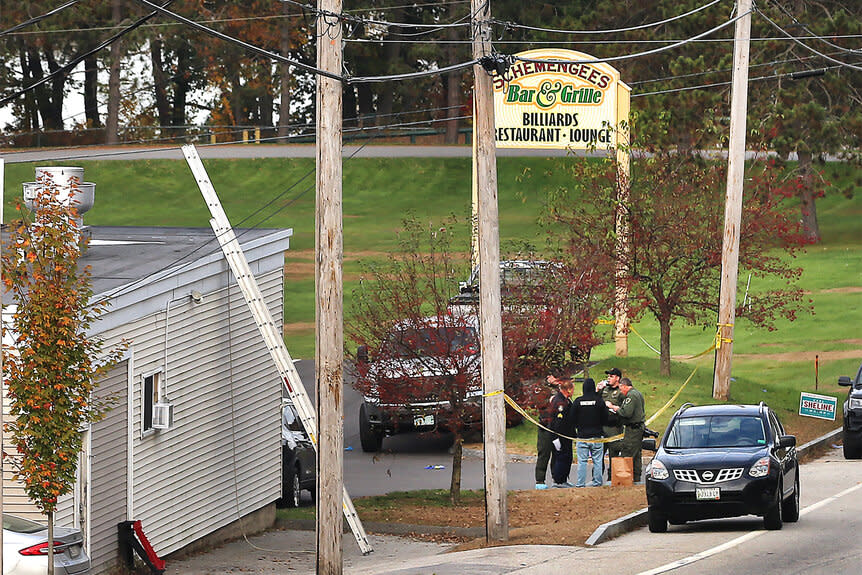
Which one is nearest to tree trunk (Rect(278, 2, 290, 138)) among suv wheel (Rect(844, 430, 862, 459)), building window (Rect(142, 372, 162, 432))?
suv wheel (Rect(844, 430, 862, 459))

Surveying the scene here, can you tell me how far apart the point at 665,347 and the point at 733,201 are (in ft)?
14.8

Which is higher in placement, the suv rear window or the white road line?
the suv rear window

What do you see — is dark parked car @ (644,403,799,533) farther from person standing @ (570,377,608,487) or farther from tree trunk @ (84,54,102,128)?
tree trunk @ (84,54,102,128)

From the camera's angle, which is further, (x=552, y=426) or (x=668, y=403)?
(x=668, y=403)

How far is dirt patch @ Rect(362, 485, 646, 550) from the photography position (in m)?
17.7

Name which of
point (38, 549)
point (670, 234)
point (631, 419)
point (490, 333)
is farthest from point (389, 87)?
point (38, 549)

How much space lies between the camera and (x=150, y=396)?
18297 millimetres

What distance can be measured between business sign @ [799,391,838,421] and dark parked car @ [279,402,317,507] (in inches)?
385

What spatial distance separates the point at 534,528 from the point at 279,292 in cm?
639

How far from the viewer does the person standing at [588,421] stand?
2128 centimetres

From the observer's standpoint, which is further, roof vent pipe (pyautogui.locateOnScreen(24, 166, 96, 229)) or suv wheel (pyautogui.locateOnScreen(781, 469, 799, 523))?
suv wheel (pyautogui.locateOnScreen(781, 469, 799, 523))

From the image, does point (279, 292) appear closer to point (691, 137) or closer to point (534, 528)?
point (534, 528)

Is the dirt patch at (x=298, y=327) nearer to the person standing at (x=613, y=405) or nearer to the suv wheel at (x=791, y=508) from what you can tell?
the person standing at (x=613, y=405)

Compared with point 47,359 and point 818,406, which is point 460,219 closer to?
point 818,406
